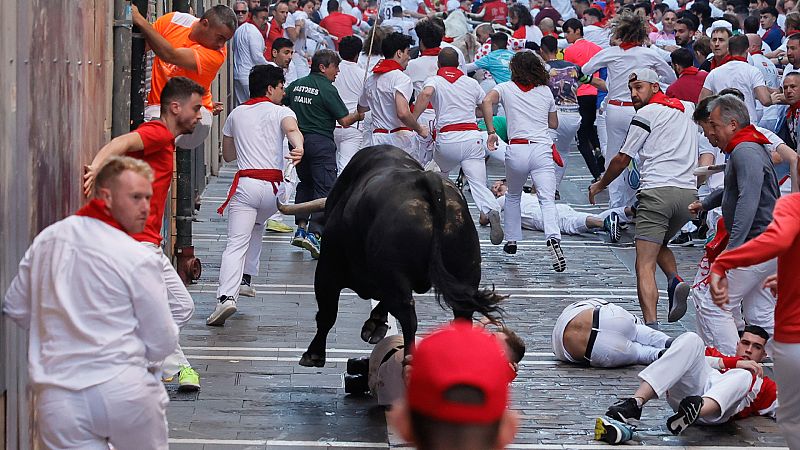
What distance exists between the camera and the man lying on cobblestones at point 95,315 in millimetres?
5172

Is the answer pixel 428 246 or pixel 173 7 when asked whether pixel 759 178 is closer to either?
pixel 428 246

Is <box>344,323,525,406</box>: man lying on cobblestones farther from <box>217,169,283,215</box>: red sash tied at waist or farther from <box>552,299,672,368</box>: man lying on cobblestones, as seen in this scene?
<box>217,169,283,215</box>: red sash tied at waist

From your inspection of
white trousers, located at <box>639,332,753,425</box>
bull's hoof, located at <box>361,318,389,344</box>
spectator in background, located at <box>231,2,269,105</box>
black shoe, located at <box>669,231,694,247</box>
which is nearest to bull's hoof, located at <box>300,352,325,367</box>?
bull's hoof, located at <box>361,318,389,344</box>

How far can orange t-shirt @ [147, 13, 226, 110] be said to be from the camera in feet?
32.6

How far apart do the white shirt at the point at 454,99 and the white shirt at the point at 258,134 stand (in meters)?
3.75

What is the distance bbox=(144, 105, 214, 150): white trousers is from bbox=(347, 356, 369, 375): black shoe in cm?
209

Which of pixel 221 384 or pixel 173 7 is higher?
pixel 173 7

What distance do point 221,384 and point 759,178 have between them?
4.01 m

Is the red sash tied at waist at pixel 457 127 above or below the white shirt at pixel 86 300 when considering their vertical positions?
below

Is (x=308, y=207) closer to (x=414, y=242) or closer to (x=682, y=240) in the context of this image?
(x=414, y=242)

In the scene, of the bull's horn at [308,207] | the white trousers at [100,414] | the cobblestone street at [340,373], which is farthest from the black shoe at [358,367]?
the white trousers at [100,414]

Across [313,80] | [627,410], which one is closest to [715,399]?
[627,410]

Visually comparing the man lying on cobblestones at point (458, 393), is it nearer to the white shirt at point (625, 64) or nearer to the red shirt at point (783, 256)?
the red shirt at point (783, 256)

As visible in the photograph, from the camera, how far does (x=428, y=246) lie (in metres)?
8.02
